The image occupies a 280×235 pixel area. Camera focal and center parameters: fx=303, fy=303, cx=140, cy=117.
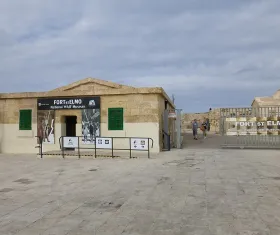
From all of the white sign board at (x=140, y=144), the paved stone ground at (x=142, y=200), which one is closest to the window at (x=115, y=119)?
the white sign board at (x=140, y=144)

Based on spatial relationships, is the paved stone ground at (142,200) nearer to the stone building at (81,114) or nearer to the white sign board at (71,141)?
the white sign board at (71,141)

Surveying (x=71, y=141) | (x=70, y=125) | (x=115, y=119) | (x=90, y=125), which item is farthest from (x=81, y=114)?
(x=71, y=141)

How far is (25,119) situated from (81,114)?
374cm

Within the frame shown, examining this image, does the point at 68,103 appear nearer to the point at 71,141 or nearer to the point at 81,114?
the point at 81,114

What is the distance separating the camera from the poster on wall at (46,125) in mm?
17734

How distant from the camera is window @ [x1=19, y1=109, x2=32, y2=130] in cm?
1814

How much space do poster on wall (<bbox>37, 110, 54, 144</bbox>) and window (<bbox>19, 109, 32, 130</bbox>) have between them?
65 cm

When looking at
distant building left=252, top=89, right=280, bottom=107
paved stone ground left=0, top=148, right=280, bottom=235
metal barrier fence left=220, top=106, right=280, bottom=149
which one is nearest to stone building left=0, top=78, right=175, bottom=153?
metal barrier fence left=220, top=106, right=280, bottom=149

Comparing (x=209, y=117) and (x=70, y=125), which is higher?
(x=209, y=117)

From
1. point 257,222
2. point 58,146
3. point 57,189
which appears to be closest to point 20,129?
point 58,146

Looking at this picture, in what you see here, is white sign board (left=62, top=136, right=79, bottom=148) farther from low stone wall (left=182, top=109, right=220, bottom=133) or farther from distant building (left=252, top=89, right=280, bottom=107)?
distant building (left=252, top=89, right=280, bottom=107)

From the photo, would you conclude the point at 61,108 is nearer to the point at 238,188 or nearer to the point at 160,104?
the point at 160,104

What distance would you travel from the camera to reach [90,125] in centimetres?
1689

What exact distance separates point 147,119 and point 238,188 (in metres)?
8.97
